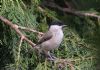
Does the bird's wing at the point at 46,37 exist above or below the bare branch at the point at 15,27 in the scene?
below

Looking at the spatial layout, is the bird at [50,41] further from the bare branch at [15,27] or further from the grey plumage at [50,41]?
the bare branch at [15,27]

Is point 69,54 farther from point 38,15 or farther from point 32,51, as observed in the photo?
point 38,15

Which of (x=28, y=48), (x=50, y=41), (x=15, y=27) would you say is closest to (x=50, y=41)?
(x=50, y=41)

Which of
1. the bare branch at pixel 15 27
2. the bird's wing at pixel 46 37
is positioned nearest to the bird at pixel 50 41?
the bird's wing at pixel 46 37

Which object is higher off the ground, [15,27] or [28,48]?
[15,27]

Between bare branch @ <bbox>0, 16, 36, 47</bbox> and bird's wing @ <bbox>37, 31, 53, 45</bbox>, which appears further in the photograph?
bird's wing @ <bbox>37, 31, 53, 45</bbox>

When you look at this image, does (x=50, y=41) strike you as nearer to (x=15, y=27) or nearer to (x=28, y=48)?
(x=28, y=48)

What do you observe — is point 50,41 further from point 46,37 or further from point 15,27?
point 15,27

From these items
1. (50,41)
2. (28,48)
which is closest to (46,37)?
(50,41)

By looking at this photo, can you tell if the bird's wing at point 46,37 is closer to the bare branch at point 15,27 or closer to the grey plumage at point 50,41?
the grey plumage at point 50,41

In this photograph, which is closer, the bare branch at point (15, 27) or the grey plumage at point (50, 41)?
the bare branch at point (15, 27)

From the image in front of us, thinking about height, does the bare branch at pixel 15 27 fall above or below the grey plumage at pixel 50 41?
above

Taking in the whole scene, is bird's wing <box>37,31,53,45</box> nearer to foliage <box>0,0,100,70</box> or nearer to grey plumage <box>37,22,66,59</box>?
grey plumage <box>37,22,66,59</box>

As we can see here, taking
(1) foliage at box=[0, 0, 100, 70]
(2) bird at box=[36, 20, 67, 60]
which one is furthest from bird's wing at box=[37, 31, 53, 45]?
(1) foliage at box=[0, 0, 100, 70]
